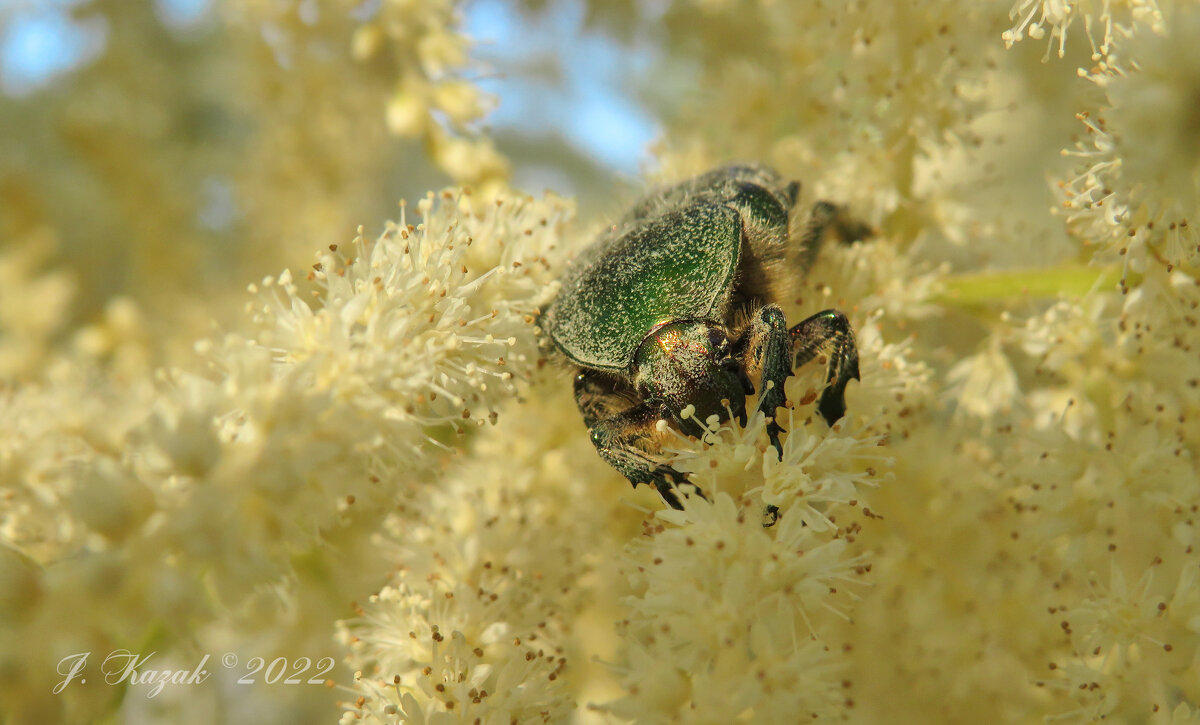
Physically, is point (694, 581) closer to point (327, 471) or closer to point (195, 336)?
point (327, 471)

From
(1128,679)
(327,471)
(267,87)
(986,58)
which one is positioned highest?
(267,87)

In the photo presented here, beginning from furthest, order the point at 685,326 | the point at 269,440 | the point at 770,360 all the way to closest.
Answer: the point at 685,326
the point at 770,360
the point at 269,440

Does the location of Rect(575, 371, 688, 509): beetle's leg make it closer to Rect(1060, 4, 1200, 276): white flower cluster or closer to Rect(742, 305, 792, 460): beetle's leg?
Rect(742, 305, 792, 460): beetle's leg

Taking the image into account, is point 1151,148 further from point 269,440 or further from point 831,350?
point 269,440

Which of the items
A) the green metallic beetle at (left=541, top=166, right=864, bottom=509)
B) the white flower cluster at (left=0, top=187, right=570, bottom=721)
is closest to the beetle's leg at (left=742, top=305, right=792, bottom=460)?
the green metallic beetle at (left=541, top=166, right=864, bottom=509)

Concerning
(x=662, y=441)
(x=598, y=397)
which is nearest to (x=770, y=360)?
(x=662, y=441)

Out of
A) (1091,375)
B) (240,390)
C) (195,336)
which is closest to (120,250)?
(195,336)
